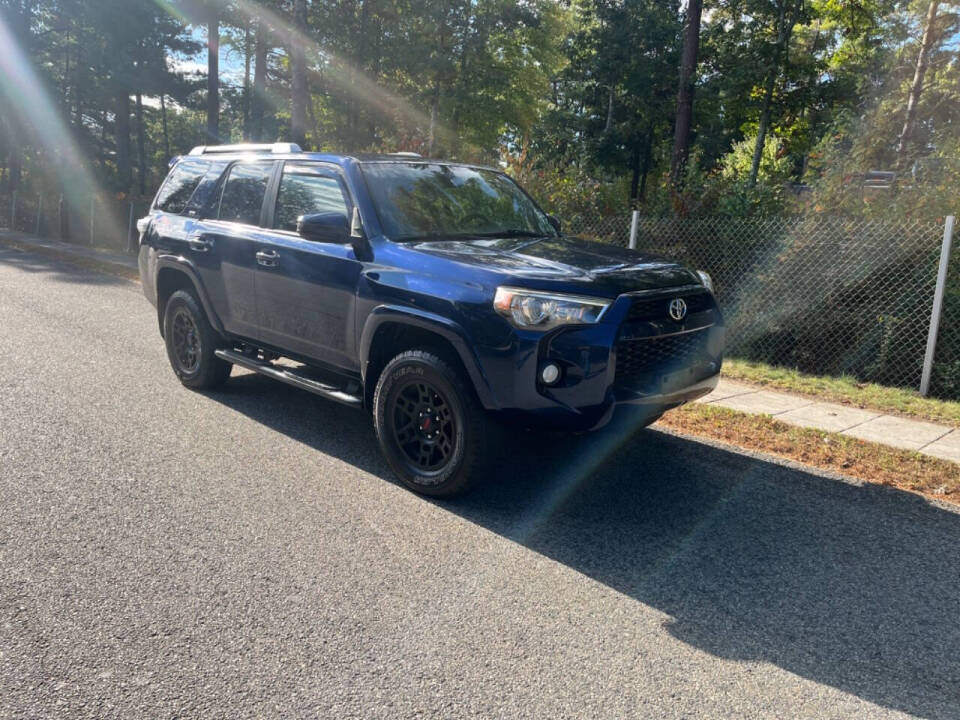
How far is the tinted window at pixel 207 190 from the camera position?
248 inches

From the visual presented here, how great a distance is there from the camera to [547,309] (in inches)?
156

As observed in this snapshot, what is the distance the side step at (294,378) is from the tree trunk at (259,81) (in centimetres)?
2696

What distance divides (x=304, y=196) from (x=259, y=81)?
3300 cm

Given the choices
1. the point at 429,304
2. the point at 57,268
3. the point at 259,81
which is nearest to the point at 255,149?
the point at 429,304

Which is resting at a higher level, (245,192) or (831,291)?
(245,192)

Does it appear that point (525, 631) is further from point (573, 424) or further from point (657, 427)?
point (657, 427)

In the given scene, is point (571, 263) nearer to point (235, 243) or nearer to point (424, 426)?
point (424, 426)

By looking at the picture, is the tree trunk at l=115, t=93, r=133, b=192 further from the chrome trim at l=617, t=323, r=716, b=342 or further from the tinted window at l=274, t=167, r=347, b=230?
the chrome trim at l=617, t=323, r=716, b=342

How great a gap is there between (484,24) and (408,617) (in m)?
29.9

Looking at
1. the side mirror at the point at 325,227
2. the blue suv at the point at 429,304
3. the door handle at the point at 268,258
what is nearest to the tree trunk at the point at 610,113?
the blue suv at the point at 429,304


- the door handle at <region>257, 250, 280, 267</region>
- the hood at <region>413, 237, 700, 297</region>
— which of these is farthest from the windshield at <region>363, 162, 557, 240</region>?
the door handle at <region>257, 250, 280, 267</region>

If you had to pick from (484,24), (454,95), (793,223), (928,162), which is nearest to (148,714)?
Answer: (793,223)

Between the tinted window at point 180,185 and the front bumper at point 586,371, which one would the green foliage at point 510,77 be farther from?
the front bumper at point 586,371

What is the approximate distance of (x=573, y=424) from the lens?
4039 mm
